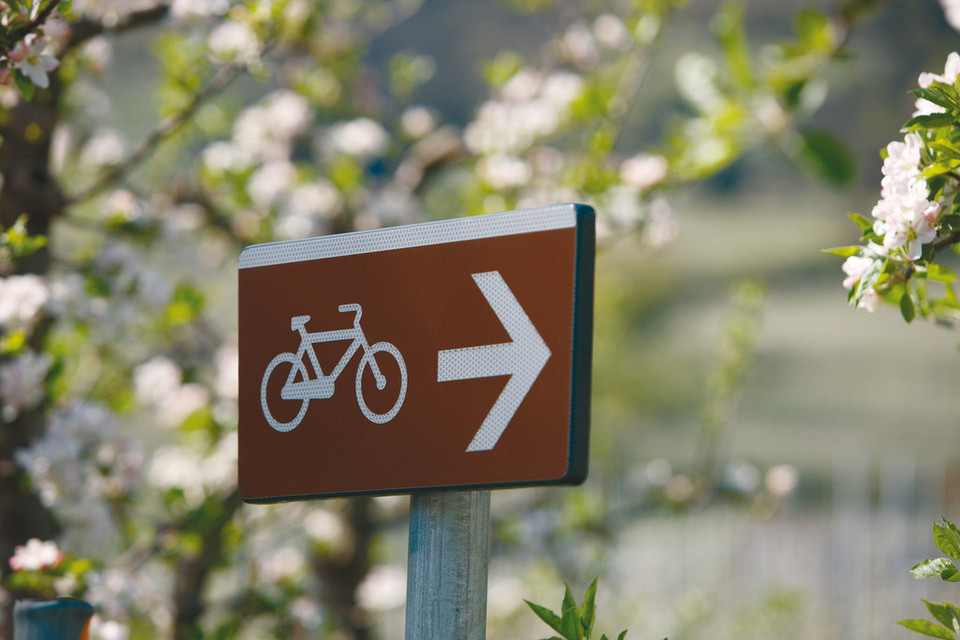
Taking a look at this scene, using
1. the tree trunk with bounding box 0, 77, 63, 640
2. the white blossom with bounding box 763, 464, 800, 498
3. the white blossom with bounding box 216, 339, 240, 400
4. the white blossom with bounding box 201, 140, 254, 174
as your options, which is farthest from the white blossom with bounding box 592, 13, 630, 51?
the tree trunk with bounding box 0, 77, 63, 640

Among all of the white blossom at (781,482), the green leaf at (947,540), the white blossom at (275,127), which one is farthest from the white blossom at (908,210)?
the white blossom at (275,127)

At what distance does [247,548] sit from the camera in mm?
3406

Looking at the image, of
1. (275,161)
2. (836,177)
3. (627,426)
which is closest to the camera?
(836,177)

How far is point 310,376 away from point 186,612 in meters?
1.86

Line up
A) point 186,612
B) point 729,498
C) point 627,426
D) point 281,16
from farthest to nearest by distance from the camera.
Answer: point 627,426
point 729,498
point 186,612
point 281,16

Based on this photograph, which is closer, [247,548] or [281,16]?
[281,16]

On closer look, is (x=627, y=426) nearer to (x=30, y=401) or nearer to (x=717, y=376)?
(x=717, y=376)

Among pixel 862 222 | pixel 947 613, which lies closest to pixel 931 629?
pixel 947 613

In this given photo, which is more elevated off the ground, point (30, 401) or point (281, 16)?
point (281, 16)

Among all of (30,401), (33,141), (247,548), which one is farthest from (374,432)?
(247,548)

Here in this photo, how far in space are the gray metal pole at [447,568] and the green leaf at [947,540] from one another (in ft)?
1.61

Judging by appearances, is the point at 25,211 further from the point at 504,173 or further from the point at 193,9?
the point at 504,173

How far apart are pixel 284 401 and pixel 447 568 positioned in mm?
269

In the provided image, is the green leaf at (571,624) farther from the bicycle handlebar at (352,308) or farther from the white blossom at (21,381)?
the white blossom at (21,381)
